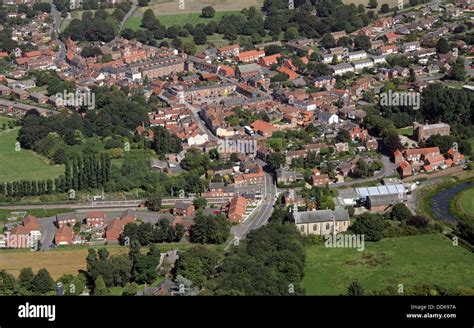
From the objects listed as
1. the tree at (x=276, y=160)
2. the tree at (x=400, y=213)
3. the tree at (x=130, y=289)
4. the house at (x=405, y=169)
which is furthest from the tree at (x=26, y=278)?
the house at (x=405, y=169)

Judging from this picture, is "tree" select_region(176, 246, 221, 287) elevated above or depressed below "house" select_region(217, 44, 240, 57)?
below

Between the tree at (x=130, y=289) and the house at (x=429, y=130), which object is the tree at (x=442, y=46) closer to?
the house at (x=429, y=130)

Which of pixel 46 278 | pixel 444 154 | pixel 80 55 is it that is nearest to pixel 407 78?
pixel 444 154

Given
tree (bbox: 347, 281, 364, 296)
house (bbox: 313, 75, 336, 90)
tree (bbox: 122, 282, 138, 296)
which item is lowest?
tree (bbox: 122, 282, 138, 296)

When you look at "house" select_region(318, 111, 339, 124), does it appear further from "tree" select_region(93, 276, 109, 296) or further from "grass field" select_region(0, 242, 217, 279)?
"tree" select_region(93, 276, 109, 296)

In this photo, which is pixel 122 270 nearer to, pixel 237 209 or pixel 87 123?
pixel 237 209

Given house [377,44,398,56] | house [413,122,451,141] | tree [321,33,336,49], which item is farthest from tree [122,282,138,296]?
tree [321,33,336,49]

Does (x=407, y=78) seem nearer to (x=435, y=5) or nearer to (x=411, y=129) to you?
(x=411, y=129)
